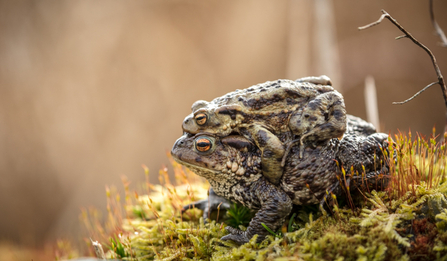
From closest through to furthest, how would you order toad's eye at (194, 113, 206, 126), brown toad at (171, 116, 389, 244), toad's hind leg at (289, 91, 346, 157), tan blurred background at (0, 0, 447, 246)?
toad's hind leg at (289, 91, 346, 157) → brown toad at (171, 116, 389, 244) → toad's eye at (194, 113, 206, 126) → tan blurred background at (0, 0, 447, 246)

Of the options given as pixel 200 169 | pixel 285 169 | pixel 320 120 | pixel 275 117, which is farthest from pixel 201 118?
pixel 320 120

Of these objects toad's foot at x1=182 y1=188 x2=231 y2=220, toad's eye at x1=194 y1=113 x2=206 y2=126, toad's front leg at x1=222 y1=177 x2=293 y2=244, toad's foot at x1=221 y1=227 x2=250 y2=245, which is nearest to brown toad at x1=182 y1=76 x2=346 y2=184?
toad's eye at x1=194 y1=113 x2=206 y2=126

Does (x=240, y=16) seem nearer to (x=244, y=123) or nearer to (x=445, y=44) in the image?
(x=445, y=44)

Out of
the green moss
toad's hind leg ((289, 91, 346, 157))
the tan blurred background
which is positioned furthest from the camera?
the tan blurred background

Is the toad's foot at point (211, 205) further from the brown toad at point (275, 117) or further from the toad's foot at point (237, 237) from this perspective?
the brown toad at point (275, 117)

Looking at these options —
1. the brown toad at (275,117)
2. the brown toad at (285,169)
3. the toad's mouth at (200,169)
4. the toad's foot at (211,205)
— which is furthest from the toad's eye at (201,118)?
the toad's foot at (211,205)

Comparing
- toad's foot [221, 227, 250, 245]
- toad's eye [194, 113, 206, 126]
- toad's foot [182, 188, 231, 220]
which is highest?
toad's eye [194, 113, 206, 126]

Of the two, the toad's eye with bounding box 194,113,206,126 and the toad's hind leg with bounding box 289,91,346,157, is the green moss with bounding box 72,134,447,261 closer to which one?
the toad's hind leg with bounding box 289,91,346,157
